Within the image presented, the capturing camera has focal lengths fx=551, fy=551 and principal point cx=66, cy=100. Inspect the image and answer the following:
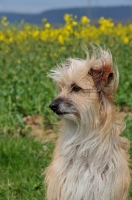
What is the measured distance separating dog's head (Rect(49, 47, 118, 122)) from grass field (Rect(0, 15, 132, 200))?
186 centimetres

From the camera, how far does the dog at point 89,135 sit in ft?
15.0

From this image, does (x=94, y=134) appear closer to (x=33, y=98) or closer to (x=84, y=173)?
(x=84, y=173)

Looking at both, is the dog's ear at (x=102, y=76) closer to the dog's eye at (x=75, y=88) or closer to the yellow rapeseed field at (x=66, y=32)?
the dog's eye at (x=75, y=88)

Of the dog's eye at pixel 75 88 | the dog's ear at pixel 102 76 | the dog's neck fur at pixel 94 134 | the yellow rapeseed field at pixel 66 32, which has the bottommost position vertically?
the dog's neck fur at pixel 94 134

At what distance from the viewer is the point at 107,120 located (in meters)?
4.60

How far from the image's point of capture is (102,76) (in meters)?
4.56

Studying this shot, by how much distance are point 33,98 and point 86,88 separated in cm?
421

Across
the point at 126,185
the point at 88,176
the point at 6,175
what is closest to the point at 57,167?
the point at 88,176

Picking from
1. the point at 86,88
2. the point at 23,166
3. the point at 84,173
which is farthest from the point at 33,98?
the point at 86,88

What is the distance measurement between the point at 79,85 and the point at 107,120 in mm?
375

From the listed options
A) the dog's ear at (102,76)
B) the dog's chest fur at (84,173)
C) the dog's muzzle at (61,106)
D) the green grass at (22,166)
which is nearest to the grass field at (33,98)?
the green grass at (22,166)

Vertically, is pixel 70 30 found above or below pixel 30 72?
above

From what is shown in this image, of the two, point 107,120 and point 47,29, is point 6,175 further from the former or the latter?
point 47,29

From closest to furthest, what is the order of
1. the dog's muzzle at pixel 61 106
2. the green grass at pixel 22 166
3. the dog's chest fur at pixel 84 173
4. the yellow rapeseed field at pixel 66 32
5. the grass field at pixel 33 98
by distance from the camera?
the dog's muzzle at pixel 61 106
the dog's chest fur at pixel 84 173
the green grass at pixel 22 166
the grass field at pixel 33 98
the yellow rapeseed field at pixel 66 32
